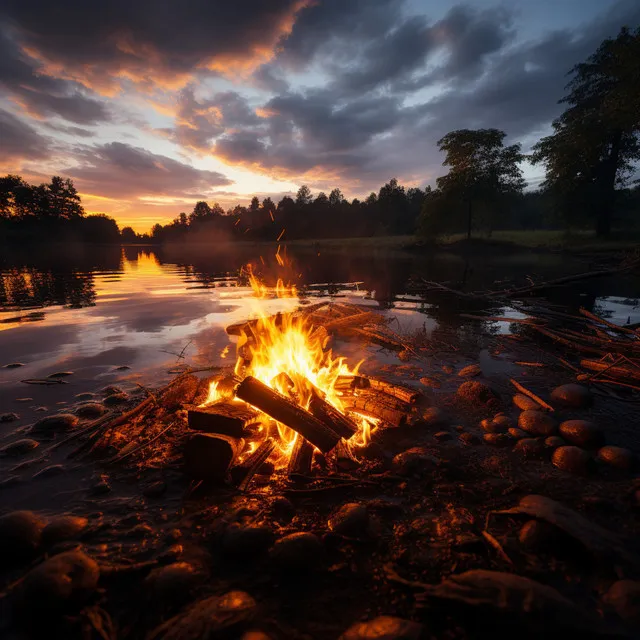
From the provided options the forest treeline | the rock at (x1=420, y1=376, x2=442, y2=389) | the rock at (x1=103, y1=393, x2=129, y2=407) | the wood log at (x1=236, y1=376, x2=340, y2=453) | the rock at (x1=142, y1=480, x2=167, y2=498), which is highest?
the forest treeline

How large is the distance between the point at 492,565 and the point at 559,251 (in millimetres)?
50720

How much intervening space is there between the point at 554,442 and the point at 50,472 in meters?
6.47

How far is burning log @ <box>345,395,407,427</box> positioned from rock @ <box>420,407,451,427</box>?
1.25ft

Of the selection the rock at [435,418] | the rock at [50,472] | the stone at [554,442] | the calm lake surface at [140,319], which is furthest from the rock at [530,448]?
the rock at [50,472]

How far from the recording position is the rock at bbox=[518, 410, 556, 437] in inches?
174

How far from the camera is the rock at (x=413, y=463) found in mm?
3811

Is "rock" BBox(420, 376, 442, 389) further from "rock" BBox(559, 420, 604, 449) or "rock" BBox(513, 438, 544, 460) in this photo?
"rock" BBox(559, 420, 604, 449)

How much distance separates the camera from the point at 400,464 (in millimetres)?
3926

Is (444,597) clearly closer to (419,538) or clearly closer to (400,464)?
(419,538)

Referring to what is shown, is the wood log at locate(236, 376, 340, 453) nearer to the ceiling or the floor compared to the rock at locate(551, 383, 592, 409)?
nearer to the ceiling

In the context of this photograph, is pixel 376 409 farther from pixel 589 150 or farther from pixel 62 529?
pixel 589 150

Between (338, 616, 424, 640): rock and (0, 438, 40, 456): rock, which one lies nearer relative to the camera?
(338, 616, 424, 640): rock

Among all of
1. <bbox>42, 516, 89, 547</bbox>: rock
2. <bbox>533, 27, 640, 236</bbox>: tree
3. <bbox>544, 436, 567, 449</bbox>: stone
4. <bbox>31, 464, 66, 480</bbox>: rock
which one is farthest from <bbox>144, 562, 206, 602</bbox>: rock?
<bbox>533, 27, 640, 236</bbox>: tree

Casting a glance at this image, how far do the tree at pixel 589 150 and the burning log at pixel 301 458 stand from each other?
162ft
